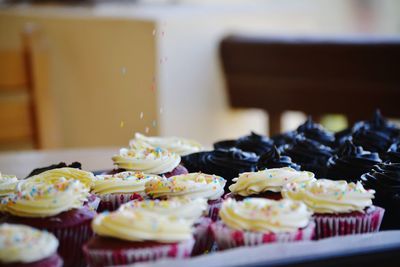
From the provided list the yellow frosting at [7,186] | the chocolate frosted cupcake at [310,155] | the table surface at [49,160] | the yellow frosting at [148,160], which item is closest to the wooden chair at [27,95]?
the table surface at [49,160]

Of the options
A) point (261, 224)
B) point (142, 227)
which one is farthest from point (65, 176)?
point (261, 224)

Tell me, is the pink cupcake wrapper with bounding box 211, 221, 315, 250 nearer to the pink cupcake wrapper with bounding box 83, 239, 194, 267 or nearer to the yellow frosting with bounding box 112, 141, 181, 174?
the pink cupcake wrapper with bounding box 83, 239, 194, 267

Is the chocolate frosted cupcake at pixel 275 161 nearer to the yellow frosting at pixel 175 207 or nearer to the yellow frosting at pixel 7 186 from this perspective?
the yellow frosting at pixel 175 207

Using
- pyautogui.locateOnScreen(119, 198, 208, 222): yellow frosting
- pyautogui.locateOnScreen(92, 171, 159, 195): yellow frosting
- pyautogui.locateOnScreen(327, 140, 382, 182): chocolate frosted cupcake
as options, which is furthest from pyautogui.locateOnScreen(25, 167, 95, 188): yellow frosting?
pyautogui.locateOnScreen(327, 140, 382, 182): chocolate frosted cupcake

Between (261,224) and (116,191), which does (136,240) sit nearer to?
(261,224)

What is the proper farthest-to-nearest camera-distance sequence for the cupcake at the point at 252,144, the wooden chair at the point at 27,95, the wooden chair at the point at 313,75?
1. the wooden chair at the point at 313,75
2. the wooden chair at the point at 27,95
3. the cupcake at the point at 252,144

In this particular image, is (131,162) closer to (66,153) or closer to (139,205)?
(139,205)
